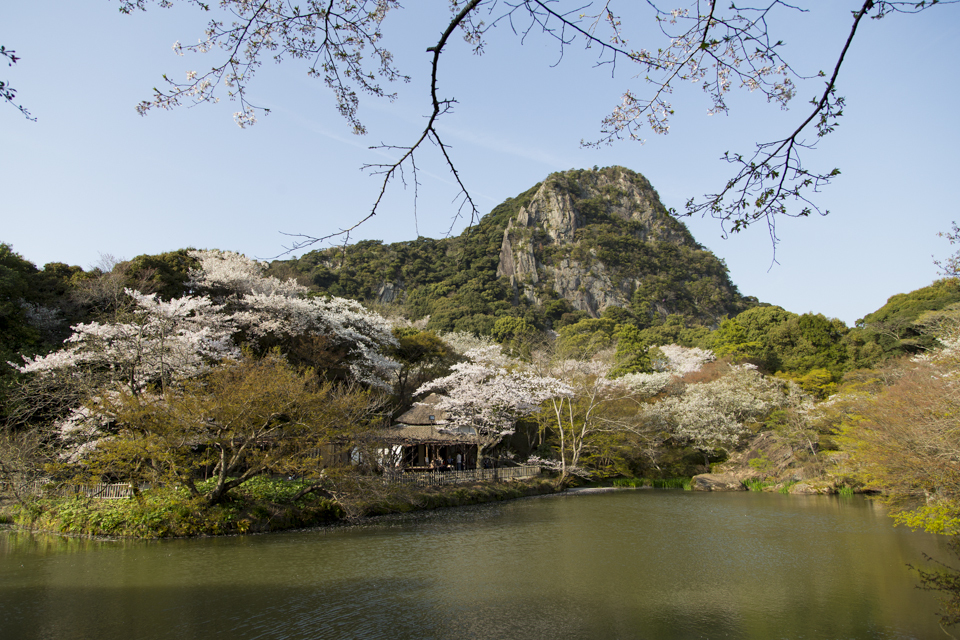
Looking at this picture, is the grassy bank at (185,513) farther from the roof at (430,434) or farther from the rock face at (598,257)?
the rock face at (598,257)

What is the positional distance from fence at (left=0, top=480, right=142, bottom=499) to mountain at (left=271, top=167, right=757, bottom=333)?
3169 cm

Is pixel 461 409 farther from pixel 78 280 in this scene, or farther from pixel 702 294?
pixel 702 294

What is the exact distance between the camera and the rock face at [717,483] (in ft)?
68.0

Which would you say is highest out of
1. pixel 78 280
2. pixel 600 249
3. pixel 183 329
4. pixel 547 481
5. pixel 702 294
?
pixel 600 249

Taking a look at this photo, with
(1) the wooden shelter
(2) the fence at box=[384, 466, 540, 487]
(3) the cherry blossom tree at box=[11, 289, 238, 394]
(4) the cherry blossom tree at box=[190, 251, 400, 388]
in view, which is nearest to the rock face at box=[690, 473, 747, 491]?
(2) the fence at box=[384, 466, 540, 487]

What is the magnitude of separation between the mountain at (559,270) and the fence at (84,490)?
31.7 meters

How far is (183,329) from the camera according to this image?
1415cm

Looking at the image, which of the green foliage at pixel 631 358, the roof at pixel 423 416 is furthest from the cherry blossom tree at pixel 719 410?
the roof at pixel 423 416

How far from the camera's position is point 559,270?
214ft

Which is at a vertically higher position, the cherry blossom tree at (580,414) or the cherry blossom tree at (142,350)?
the cherry blossom tree at (142,350)

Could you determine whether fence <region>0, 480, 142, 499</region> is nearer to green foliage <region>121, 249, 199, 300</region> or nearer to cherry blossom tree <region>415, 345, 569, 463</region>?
green foliage <region>121, 249, 199, 300</region>

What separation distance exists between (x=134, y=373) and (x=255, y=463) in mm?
4076

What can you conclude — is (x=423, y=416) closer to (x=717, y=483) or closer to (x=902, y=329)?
(x=717, y=483)

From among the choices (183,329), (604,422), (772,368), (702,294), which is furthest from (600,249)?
(183,329)
